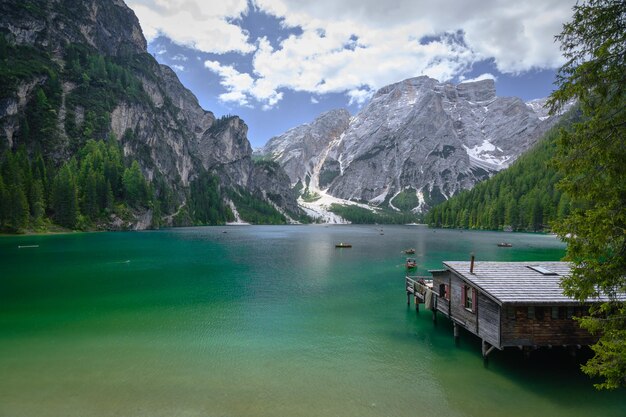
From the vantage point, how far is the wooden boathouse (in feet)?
71.1

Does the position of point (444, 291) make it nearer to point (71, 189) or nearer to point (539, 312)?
point (539, 312)

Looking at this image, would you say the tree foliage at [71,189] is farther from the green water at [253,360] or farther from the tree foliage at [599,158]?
the tree foliage at [599,158]

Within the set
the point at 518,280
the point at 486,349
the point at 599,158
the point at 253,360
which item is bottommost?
the point at 253,360

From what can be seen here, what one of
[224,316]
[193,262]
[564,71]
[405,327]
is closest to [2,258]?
[193,262]

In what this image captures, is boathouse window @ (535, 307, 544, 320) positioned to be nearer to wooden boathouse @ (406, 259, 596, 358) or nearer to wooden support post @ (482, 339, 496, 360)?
wooden boathouse @ (406, 259, 596, 358)

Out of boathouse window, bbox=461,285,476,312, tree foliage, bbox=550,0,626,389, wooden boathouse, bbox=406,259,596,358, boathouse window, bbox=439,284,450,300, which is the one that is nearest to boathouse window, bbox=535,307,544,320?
wooden boathouse, bbox=406,259,596,358

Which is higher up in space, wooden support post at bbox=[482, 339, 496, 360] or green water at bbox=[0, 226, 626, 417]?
wooden support post at bbox=[482, 339, 496, 360]

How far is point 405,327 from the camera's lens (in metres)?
30.9

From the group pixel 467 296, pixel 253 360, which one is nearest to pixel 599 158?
pixel 467 296

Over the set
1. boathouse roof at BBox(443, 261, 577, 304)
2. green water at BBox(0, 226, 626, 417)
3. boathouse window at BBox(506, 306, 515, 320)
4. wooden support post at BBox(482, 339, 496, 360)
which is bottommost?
green water at BBox(0, 226, 626, 417)

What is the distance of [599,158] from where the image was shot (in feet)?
38.7

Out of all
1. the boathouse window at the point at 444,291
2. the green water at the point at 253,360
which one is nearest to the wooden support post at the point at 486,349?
the green water at the point at 253,360

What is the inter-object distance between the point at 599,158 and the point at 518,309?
520 inches

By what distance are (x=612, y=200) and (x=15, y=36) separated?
25550 cm
